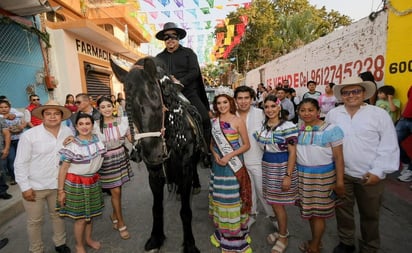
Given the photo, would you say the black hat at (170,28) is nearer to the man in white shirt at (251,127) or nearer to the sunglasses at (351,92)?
the man in white shirt at (251,127)

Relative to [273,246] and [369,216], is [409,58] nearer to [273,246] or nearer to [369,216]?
[369,216]

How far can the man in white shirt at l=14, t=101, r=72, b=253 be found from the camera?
261cm

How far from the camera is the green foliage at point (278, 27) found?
62.1 ft

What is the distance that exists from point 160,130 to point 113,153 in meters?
1.28

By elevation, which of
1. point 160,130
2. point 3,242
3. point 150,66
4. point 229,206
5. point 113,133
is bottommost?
point 3,242

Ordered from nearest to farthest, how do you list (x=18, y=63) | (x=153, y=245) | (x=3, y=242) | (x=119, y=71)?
(x=119, y=71) → (x=153, y=245) → (x=3, y=242) → (x=18, y=63)

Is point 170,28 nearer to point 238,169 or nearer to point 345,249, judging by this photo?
point 238,169

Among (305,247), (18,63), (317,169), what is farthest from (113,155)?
(18,63)

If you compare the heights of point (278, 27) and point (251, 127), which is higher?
point (278, 27)

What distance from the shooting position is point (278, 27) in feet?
72.9

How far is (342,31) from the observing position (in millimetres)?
7453

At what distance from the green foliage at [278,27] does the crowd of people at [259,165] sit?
56.9ft

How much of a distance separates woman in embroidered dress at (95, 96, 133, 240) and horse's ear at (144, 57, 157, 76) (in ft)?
3.94

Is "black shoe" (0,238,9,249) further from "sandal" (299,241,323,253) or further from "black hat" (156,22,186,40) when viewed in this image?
"sandal" (299,241,323,253)
